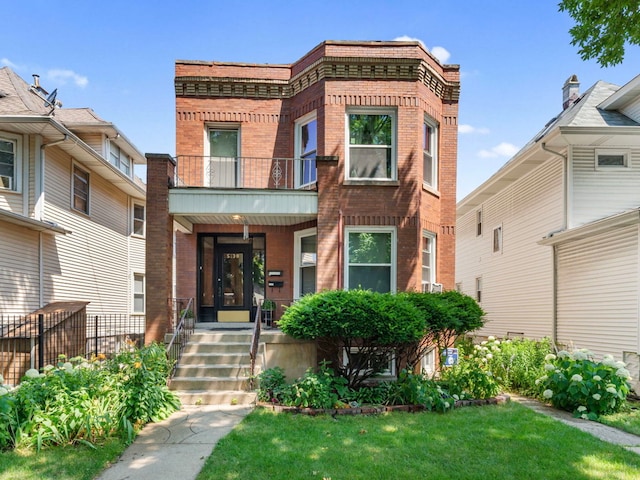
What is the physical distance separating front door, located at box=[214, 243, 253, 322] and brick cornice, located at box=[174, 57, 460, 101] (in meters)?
4.12

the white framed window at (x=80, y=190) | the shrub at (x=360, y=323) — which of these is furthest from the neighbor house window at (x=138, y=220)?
the shrub at (x=360, y=323)

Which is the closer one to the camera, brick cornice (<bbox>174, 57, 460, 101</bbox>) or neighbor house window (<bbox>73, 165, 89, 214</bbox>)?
brick cornice (<bbox>174, 57, 460, 101</bbox>)

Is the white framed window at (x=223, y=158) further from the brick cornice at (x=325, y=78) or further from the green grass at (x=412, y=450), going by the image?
the green grass at (x=412, y=450)

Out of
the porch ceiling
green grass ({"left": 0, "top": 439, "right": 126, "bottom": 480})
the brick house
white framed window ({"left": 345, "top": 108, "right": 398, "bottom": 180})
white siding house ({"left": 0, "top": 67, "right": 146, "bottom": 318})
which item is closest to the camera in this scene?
green grass ({"left": 0, "top": 439, "right": 126, "bottom": 480})

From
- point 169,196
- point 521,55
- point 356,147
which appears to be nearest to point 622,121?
point 521,55

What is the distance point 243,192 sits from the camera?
368 inches

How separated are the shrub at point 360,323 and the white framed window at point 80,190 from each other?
9.32 metres

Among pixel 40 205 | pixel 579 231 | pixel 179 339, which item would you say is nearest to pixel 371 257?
pixel 179 339

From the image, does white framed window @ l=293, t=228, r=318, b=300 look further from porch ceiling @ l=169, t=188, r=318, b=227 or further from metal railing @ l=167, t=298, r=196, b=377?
metal railing @ l=167, t=298, r=196, b=377

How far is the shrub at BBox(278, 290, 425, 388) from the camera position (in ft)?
24.3

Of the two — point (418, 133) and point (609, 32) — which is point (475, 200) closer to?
point (418, 133)

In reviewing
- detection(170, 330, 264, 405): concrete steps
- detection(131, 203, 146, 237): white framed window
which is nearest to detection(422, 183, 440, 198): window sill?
detection(170, 330, 264, 405): concrete steps

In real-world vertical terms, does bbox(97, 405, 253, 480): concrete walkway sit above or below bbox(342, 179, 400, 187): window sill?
below

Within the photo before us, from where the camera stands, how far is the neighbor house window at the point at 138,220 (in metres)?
17.9
